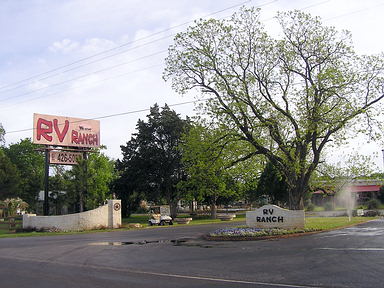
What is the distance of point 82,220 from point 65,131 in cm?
1160

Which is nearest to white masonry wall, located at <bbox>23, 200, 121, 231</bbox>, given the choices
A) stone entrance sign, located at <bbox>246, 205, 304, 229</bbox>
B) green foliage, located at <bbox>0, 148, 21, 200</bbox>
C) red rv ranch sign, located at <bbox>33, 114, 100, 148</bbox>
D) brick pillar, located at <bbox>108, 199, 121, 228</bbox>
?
brick pillar, located at <bbox>108, 199, 121, 228</bbox>

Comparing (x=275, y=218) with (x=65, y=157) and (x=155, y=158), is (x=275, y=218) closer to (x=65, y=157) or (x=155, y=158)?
(x=65, y=157)

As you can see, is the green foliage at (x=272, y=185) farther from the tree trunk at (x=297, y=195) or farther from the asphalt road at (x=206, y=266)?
the asphalt road at (x=206, y=266)

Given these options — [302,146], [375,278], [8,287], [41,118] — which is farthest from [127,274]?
[41,118]

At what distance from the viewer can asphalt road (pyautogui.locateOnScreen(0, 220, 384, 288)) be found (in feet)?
34.0

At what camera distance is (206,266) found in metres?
13.0

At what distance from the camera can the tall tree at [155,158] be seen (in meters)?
55.1

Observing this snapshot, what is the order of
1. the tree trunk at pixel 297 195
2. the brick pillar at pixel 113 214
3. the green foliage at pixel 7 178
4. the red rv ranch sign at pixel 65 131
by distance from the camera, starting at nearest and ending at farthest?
the tree trunk at pixel 297 195
the brick pillar at pixel 113 214
the red rv ranch sign at pixel 65 131
the green foliage at pixel 7 178

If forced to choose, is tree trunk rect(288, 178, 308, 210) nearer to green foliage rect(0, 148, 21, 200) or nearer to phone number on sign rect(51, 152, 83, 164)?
phone number on sign rect(51, 152, 83, 164)

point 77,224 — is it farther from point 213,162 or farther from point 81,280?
point 81,280

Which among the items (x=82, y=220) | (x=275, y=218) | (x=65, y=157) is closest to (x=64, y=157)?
(x=65, y=157)

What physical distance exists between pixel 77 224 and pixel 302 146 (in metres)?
19.8

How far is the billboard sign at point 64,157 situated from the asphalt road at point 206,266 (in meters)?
24.0

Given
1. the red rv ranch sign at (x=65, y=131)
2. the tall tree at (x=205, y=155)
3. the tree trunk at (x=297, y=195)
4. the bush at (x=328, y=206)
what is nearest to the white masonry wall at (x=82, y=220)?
the red rv ranch sign at (x=65, y=131)
